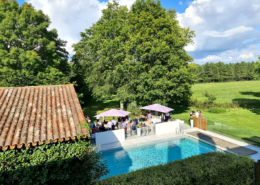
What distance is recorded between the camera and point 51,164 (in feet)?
20.2

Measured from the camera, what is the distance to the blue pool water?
35.9ft

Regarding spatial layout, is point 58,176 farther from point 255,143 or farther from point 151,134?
point 255,143

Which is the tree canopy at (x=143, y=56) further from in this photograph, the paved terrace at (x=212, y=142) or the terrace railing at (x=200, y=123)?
the paved terrace at (x=212, y=142)

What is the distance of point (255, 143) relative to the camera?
12.6m

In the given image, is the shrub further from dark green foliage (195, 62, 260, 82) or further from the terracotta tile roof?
dark green foliage (195, 62, 260, 82)

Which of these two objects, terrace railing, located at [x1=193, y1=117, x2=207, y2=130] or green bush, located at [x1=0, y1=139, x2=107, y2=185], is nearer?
green bush, located at [x1=0, y1=139, x2=107, y2=185]

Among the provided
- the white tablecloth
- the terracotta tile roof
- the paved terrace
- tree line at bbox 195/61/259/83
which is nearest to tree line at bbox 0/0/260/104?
the white tablecloth

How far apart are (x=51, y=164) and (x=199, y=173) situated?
5.56 metres

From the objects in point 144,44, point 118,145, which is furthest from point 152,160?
point 144,44

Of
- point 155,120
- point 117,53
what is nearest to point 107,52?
point 117,53

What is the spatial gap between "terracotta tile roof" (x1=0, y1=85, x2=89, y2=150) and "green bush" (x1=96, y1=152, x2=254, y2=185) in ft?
8.26

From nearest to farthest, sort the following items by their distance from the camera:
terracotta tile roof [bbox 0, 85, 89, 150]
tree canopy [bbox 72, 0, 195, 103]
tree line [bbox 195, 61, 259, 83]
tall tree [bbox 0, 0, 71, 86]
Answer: terracotta tile roof [bbox 0, 85, 89, 150]
tall tree [bbox 0, 0, 71, 86]
tree canopy [bbox 72, 0, 195, 103]
tree line [bbox 195, 61, 259, 83]

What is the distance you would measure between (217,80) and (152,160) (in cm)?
11799

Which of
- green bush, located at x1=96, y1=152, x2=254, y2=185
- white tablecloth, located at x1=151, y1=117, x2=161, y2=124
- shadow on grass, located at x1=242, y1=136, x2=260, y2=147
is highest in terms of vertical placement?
green bush, located at x1=96, y1=152, x2=254, y2=185
